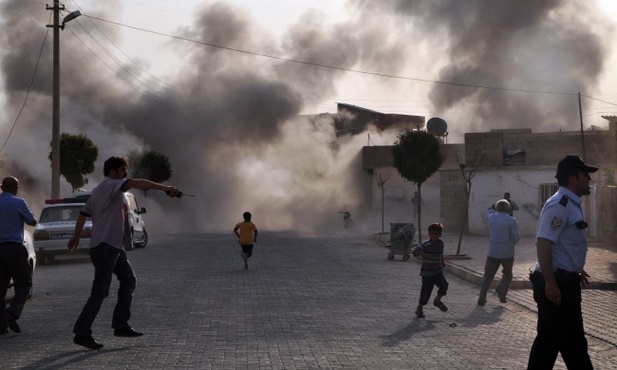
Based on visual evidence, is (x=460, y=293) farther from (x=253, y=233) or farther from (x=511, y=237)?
→ (x=253, y=233)

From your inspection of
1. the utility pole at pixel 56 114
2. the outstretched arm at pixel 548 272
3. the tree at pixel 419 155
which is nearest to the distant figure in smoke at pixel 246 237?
the utility pole at pixel 56 114

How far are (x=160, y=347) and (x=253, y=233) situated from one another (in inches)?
448

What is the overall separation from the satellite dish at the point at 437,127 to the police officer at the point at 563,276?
3568cm

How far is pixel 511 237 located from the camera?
13750 mm

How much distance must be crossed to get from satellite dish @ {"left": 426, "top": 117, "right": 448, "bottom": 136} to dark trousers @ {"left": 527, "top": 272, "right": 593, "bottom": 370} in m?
35.8

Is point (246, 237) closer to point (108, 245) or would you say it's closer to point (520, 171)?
point (108, 245)

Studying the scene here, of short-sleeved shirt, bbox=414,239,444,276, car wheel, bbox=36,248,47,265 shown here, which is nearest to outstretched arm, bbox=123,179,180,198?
short-sleeved shirt, bbox=414,239,444,276

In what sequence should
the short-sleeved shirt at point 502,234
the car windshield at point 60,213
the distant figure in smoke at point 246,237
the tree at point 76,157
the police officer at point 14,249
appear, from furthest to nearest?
the tree at point 76,157, the car windshield at point 60,213, the distant figure in smoke at point 246,237, the short-sleeved shirt at point 502,234, the police officer at point 14,249

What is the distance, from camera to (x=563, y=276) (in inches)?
245

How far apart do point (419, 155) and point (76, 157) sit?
21.8 meters

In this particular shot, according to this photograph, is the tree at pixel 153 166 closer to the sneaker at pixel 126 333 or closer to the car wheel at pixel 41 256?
the car wheel at pixel 41 256

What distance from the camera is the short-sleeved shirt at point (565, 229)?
6176mm

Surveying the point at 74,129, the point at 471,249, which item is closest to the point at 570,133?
the point at 471,249

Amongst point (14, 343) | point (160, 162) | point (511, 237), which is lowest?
point (14, 343)
